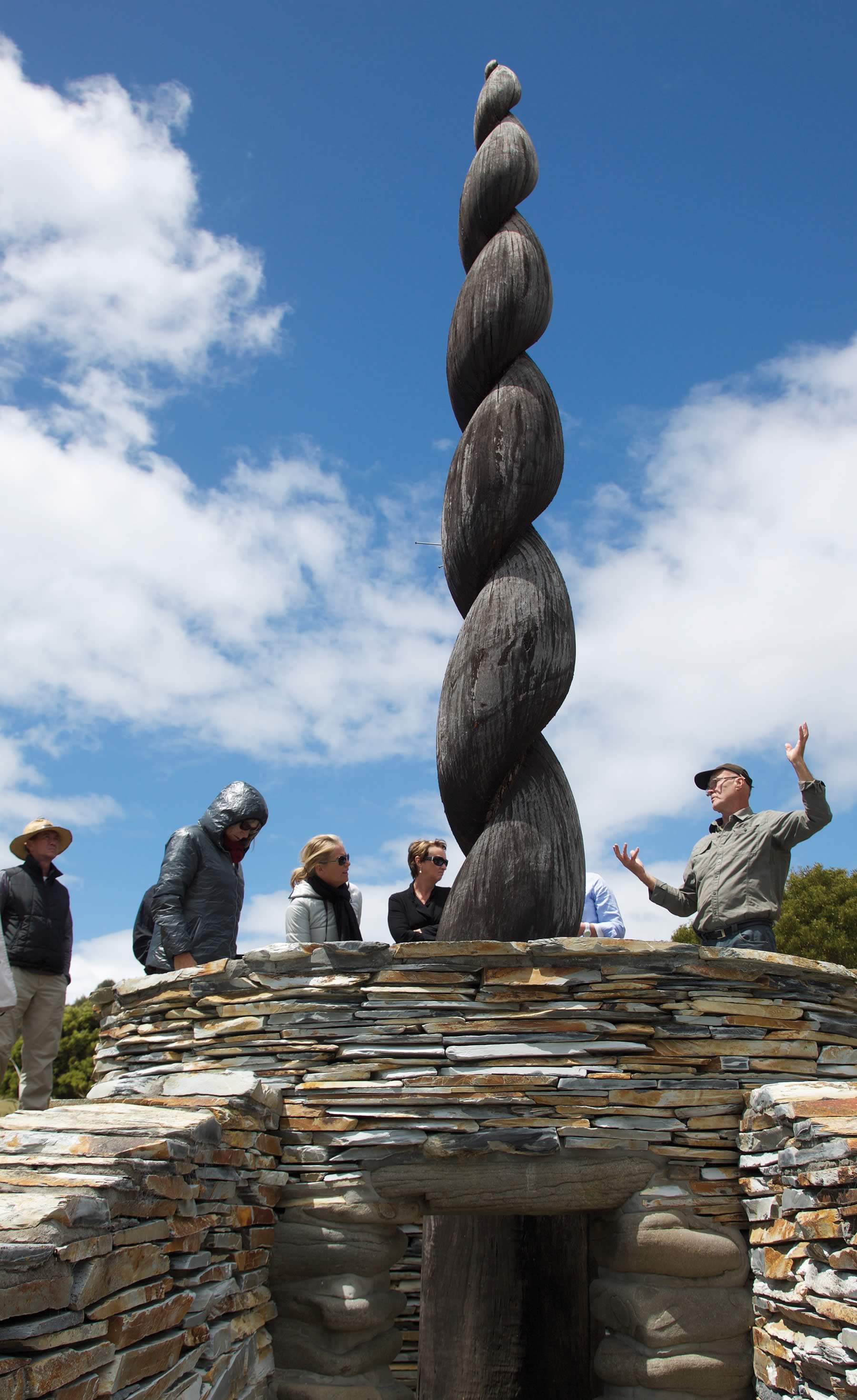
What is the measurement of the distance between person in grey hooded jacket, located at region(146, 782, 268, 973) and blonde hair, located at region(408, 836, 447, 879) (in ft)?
2.74

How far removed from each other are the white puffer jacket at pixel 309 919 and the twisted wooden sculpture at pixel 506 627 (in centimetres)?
63

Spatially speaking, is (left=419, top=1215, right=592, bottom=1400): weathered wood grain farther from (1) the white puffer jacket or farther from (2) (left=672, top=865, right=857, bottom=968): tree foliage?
(2) (left=672, top=865, right=857, bottom=968): tree foliage

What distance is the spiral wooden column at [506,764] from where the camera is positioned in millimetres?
4359

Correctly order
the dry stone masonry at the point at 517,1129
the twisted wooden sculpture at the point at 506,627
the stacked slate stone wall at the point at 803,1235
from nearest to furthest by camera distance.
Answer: the stacked slate stone wall at the point at 803,1235, the dry stone masonry at the point at 517,1129, the twisted wooden sculpture at the point at 506,627

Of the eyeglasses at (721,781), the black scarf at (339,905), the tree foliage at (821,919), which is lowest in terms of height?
the black scarf at (339,905)

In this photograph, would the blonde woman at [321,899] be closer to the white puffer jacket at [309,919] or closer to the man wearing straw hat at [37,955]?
the white puffer jacket at [309,919]

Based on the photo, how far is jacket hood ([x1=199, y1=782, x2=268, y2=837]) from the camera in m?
4.76

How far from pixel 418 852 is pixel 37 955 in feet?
6.49

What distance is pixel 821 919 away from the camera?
55.0ft

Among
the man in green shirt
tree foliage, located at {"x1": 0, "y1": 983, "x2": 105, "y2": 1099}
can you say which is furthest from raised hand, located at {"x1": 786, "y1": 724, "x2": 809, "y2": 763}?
tree foliage, located at {"x1": 0, "y1": 983, "x2": 105, "y2": 1099}

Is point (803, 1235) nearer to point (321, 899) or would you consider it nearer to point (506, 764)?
point (506, 764)

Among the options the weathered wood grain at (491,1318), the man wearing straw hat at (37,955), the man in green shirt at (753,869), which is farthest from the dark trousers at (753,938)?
the man wearing straw hat at (37,955)

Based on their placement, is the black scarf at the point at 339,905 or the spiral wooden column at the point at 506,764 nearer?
the spiral wooden column at the point at 506,764

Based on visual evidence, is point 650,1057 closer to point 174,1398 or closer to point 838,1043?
point 838,1043
